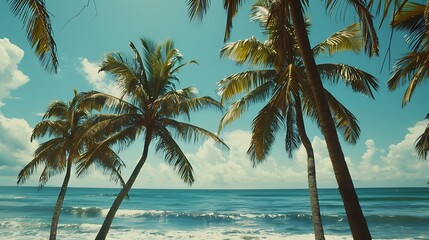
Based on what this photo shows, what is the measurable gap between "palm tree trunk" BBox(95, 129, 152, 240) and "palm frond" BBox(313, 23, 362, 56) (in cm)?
620

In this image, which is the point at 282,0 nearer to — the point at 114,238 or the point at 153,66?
the point at 153,66

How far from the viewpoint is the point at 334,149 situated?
12.1ft

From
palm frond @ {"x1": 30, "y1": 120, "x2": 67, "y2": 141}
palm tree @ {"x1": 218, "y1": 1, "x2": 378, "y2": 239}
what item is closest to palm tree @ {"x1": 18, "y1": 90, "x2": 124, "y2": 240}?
palm frond @ {"x1": 30, "y1": 120, "x2": 67, "y2": 141}

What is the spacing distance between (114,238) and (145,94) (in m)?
12.7

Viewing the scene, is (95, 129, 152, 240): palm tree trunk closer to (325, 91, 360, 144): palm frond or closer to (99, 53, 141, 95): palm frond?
(99, 53, 141, 95): palm frond

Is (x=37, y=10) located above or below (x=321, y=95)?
above

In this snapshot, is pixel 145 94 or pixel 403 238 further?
pixel 403 238

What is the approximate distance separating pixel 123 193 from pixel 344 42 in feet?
26.4

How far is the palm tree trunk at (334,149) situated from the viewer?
332 cm

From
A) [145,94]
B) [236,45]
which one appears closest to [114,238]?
[145,94]

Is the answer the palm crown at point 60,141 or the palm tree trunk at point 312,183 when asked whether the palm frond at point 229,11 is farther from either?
the palm crown at point 60,141

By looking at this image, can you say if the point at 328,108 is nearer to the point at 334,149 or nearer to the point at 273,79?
the point at 334,149

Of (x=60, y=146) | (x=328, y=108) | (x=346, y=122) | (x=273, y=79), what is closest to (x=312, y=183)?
(x=346, y=122)

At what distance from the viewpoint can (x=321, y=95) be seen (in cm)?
390
